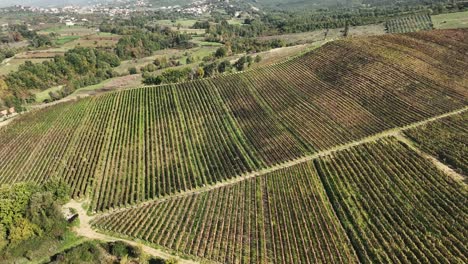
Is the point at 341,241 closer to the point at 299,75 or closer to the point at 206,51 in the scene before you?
the point at 299,75

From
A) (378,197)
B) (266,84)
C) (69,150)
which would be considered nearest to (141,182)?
(69,150)

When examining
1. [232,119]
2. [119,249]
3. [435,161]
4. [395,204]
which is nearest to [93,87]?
[232,119]

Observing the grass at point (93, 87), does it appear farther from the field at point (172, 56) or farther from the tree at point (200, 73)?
the tree at point (200, 73)

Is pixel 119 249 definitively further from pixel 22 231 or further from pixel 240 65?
pixel 240 65

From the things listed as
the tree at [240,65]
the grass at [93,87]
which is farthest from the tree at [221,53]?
the grass at [93,87]

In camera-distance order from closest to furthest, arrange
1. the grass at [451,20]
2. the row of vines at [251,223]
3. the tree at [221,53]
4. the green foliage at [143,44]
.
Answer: the row of vines at [251,223] < the grass at [451,20] < the tree at [221,53] < the green foliage at [143,44]

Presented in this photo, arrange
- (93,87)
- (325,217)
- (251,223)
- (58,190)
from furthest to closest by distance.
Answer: (93,87) → (58,190) → (251,223) → (325,217)
